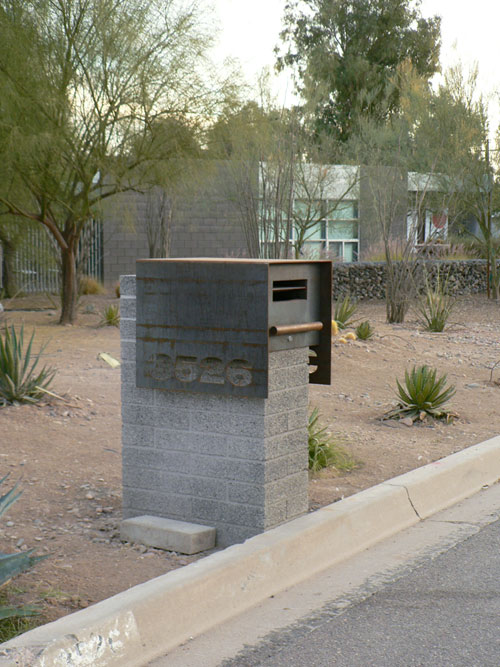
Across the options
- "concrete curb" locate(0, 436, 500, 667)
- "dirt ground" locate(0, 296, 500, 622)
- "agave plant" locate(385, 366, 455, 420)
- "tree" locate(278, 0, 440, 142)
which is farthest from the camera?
"tree" locate(278, 0, 440, 142)

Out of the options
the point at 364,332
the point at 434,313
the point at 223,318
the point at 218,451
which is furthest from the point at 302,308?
the point at 434,313

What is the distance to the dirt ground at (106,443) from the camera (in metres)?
4.52

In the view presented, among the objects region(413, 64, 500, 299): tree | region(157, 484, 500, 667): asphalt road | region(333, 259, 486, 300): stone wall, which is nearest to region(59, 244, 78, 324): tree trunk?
region(333, 259, 486, 300): stone wall

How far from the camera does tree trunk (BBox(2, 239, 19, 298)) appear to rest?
2334 centimetres

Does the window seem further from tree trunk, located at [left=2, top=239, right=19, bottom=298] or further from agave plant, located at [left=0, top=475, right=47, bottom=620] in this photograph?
agave plant, located at [left=0, top=475, right=47, bottom=620]

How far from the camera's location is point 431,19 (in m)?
46.9

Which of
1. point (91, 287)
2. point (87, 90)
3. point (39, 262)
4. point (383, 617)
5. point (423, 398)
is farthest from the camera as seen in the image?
point (91, 287)

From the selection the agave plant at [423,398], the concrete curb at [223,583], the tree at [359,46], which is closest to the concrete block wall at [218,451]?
the concrete curb at [223,583]

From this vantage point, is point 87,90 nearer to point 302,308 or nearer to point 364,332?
point 364,332

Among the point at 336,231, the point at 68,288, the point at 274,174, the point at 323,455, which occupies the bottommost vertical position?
the point at 323,455

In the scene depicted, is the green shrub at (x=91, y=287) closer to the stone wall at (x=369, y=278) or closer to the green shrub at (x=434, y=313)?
→ the stone wall at (x=369, y=278)

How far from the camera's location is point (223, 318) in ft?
15.5

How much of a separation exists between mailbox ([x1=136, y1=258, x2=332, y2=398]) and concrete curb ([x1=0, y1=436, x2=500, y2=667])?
0.85m

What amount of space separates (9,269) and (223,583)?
20704mm
